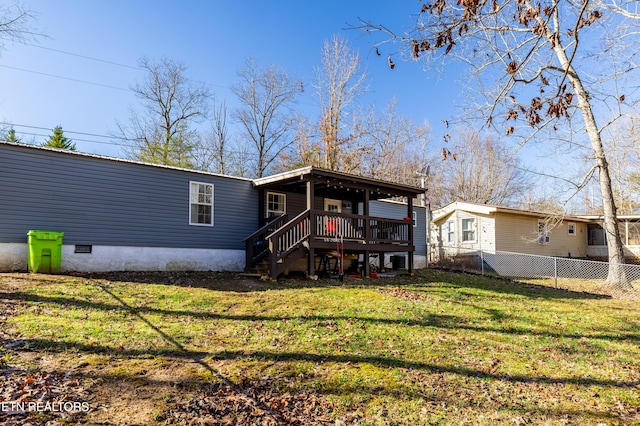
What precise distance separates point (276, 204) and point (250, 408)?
10.1 metres

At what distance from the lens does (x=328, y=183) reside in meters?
11.3

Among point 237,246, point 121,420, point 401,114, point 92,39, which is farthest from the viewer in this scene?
point 401,114

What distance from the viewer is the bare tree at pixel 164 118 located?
25.3 metres

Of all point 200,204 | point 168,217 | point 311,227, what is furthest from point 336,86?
point 168,217

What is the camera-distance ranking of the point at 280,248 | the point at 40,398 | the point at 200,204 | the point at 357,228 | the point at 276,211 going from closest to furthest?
the point at 40,398 < the point at 280,248 < the point at 200,204 < the point at 357,228 < the point at 276,211

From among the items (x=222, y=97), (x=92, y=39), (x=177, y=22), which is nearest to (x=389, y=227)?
(x=177, y=22)

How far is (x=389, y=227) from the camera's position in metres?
13.3

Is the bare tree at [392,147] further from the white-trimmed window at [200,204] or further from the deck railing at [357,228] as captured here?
the white-trimmed window at [200,204]

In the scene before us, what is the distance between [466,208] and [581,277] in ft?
20.1

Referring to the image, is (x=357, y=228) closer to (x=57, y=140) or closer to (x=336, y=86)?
(x=336, y=86)

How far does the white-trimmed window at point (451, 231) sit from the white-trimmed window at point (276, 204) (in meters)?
11.6

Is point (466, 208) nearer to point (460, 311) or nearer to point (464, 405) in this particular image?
point (460, 311)

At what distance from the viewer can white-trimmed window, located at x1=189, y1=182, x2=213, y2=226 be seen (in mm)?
11539

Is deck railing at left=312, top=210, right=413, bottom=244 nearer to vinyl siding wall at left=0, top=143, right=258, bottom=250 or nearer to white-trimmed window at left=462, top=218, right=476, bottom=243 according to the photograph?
vinyl siding wall at left=0, top=143, right=258, bottom=250
